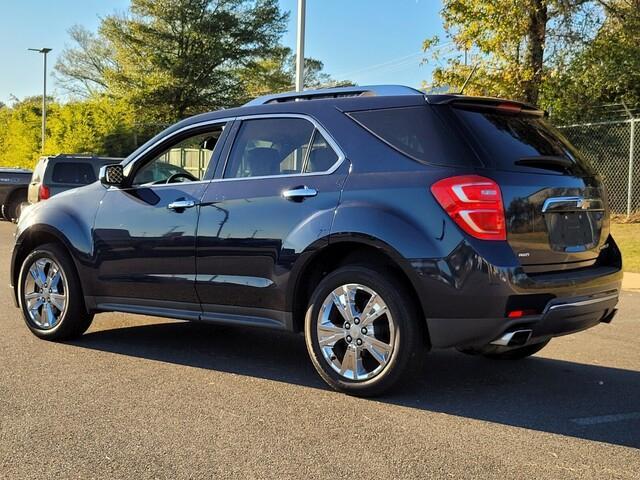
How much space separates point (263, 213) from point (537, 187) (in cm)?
176

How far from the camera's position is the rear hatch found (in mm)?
4129

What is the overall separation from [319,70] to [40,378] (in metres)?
83.2

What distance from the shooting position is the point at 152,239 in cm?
534

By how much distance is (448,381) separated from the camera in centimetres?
498

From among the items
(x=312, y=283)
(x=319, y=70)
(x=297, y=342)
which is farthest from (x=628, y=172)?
(x=319, y=70)

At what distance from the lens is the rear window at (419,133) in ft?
13.9

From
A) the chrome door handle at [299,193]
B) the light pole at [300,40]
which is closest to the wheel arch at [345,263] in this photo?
the chrome door handle at [299,193]

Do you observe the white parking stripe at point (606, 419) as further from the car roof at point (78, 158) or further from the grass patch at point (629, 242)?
the car roof at point (78, 158)

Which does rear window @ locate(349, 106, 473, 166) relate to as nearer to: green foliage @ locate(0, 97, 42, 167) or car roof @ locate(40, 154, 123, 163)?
car roof @ locate(40, 154, 123, 163)

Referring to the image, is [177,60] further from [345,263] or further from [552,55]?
[345,263]

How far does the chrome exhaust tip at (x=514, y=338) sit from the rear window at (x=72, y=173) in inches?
514

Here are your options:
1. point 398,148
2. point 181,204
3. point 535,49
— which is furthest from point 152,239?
point 535,49

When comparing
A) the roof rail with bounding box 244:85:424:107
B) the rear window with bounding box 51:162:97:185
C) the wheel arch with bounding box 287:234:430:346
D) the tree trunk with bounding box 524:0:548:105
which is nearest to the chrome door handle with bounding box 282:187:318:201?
the wheel arch with bounding box 287:234:430:346

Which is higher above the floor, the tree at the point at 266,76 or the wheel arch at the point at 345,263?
the tree at the point at 266,76
